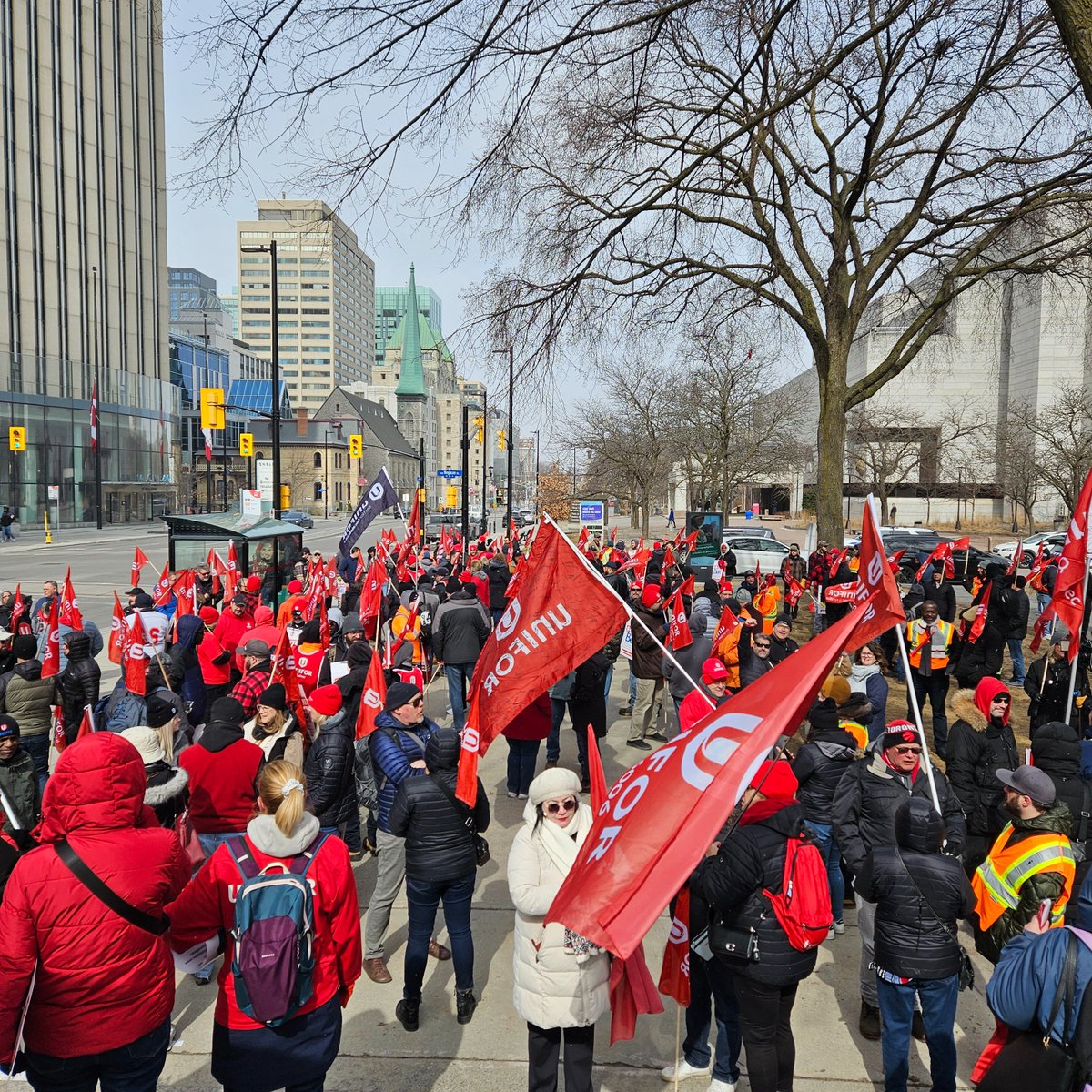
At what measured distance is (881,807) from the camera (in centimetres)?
462

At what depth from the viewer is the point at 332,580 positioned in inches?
516

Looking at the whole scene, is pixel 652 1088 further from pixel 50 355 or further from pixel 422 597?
pixel 50 355

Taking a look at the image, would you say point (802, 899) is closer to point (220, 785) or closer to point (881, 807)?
point (881, 807)

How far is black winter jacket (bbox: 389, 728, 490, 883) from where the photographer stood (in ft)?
14.6

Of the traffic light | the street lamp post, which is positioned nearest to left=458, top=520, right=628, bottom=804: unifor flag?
the street lamp post

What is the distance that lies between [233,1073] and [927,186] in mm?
14534

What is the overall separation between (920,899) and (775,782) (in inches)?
30.9

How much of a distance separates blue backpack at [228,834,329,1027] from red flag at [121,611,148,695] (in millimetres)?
4159

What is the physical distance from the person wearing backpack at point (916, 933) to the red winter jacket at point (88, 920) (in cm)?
285

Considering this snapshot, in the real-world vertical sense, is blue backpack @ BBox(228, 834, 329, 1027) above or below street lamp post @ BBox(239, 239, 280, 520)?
below

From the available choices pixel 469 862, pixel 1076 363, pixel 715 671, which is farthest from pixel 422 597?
pixel 1076 363

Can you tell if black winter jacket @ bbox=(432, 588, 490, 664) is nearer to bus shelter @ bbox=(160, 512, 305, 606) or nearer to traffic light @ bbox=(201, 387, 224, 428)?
bus shelter @ bbox=(160, 512, 305, 606)

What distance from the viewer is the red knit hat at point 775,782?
3.66 metres

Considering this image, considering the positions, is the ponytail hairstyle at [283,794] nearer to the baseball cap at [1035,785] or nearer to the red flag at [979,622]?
the baseball cap at [1035,785]
